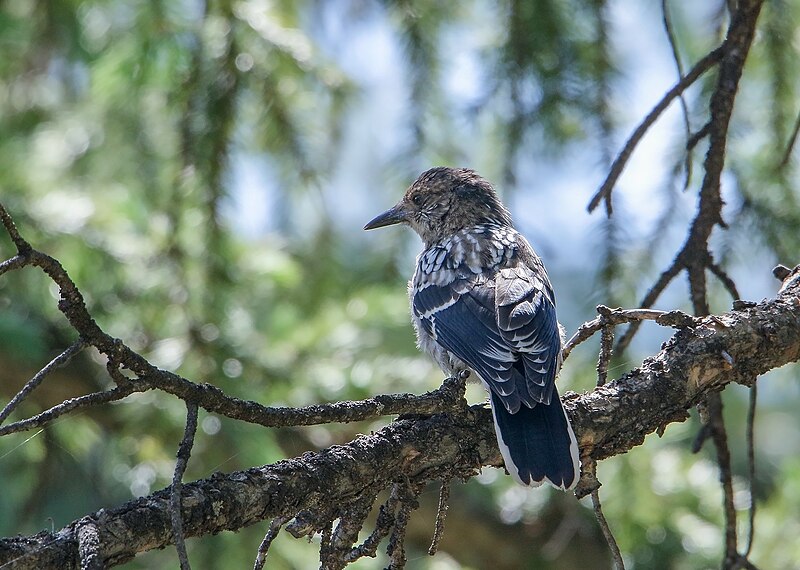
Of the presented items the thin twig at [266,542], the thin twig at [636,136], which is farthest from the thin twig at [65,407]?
the thin twig at [636,136]

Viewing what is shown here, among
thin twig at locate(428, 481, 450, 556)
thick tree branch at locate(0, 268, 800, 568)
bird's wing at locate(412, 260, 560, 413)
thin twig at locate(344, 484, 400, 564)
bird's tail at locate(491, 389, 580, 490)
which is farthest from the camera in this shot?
bird's wing at locate(412, 260, 560, 413)

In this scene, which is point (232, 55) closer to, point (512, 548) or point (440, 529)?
point (440, 529)

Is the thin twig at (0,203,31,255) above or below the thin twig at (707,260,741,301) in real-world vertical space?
below

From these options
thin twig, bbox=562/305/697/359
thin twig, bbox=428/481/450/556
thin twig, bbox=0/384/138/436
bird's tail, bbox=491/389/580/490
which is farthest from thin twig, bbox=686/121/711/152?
thin twig, bbox=0/384/138/436

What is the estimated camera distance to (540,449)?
2.30 meters

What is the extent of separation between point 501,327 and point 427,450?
103 centimetres

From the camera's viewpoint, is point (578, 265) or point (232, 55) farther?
point (578, 265)

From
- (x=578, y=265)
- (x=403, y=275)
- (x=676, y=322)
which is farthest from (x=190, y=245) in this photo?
(x=578, y=265)

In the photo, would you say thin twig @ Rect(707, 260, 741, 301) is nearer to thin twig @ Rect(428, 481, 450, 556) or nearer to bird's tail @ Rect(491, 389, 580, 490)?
bird's tail @ Rect(491, 389, 580, 490)

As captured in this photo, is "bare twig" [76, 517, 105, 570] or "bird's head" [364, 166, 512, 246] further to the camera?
"bird's head" [364, 166, 512, 246]

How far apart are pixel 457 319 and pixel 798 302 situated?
1137mm

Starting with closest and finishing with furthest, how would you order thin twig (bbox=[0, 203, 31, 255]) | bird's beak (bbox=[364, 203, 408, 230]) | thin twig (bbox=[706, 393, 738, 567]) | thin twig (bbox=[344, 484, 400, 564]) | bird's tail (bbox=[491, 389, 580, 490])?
thin twig (bbox=[0, 203, 31, 255]), thin twig (bbox=[344, 484, 400, 564]), bird's tail (bbox=[491, 389, 580, 490]), thin twig (bbox=[706, 393, 738, 567]), bird's beak (bbox=[364, 203, 408, 230])

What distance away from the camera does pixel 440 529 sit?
2.04m

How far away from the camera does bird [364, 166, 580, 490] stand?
2371 millimetres
